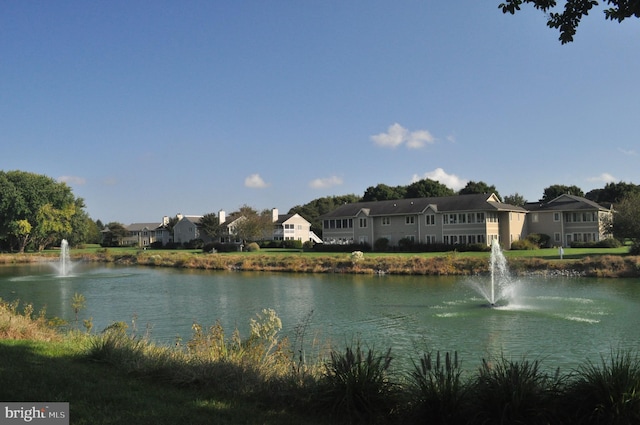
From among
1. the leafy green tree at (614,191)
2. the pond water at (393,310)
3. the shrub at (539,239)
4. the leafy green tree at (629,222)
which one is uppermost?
the leafy green tree at (614,191)

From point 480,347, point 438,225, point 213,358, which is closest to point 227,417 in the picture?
point 213,358

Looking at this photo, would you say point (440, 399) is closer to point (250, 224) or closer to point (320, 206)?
point (250, 224)

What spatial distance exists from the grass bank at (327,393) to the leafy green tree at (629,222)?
138 feet

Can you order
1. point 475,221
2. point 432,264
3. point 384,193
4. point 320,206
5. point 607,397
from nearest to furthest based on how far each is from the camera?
1. point 607,397
2. point 432,264
3. point 475,221
4. point 384,193
5. point 320,206

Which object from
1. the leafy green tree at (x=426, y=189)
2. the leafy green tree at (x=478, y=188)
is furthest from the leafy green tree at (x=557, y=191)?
the leafy green tree at (x=426, y=189)

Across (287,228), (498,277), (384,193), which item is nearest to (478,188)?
(384,193)

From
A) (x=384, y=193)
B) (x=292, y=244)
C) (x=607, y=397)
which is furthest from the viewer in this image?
(x=384, y=193)

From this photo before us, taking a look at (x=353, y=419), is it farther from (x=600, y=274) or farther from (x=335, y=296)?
(x=600, y=274)

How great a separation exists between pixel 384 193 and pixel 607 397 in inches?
3763

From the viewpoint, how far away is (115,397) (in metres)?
6.38

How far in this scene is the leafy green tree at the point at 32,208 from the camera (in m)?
75.2

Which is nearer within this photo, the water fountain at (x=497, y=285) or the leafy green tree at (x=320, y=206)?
the water fountain at (x=497, y=285)

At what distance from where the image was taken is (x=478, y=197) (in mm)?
61094

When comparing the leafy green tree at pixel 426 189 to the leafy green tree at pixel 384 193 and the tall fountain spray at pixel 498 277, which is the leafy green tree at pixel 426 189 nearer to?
the leafy green tree at pixel 384 193
